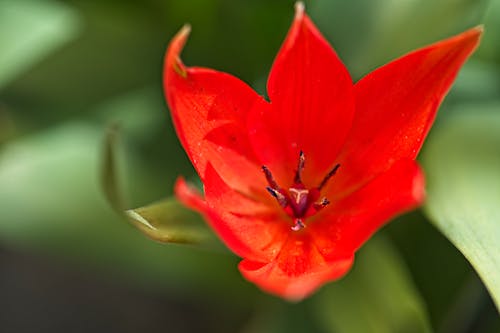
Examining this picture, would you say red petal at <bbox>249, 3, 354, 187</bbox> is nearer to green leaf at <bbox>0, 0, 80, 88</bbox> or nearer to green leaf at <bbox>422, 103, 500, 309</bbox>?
green leaf at <bbox>422, 103, 500, 309</bbox>

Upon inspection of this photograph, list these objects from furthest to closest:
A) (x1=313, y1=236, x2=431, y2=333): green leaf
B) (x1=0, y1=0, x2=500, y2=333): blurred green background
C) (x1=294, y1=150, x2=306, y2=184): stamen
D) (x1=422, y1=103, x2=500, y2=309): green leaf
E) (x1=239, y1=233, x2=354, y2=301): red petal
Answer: (x1=0, y1=0, x2=500, y2=333): blurred green background → (x1=313, y1=236, x2=431, y2=333): green leaf → (x1=294, y1=150, x2=306, y2=184): stamen → (x1=422, y1=103, x2=500, y2=309): green leaf → (x1=239, y1=233, x2=354, y2=301): red petal

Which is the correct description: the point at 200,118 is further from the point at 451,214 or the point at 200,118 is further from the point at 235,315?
the point at 235,315

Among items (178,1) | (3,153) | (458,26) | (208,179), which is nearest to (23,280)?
(3,153)

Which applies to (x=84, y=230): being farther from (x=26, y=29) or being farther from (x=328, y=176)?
(x=328, y=176)

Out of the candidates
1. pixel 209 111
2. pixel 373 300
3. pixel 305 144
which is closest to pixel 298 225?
pixel 305 144

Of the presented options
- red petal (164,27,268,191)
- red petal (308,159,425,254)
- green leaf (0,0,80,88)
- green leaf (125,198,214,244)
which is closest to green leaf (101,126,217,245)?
green leaf (125,198,214,244)

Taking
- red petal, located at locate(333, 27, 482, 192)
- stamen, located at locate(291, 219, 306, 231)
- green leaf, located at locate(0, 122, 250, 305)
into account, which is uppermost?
red petal, located at locate(333, 27, 482, 192)

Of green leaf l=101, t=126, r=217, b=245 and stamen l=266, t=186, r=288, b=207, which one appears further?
stamen l=266, t=186, r=288, b=207
